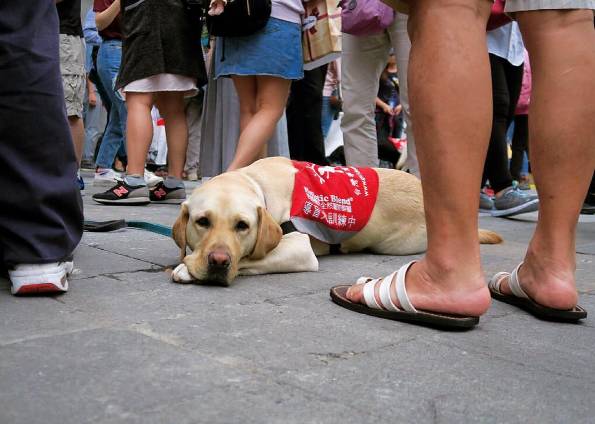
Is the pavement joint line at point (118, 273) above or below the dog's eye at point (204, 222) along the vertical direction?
below

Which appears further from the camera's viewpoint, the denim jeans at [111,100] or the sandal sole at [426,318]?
the denim jeans at [111,100]

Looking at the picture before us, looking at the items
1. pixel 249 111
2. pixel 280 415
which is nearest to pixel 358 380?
pixel 280 415

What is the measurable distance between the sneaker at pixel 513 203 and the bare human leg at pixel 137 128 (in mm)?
2647

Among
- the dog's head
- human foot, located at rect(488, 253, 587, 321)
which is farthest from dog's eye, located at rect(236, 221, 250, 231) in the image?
human foot, located at rect(488, 253, 587, 321)

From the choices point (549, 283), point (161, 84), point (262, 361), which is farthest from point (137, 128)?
point (262, 361)

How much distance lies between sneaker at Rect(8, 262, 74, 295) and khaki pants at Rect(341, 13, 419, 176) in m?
3.15

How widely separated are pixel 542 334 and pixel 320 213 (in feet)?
4.12

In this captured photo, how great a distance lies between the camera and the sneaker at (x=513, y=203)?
4.92 m

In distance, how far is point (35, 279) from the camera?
1934 millimetres

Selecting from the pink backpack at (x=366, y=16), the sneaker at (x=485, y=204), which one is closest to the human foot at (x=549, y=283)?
the pink backpack at (x=366, y=16)

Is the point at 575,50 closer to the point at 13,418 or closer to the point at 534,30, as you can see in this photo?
the point at 534,30

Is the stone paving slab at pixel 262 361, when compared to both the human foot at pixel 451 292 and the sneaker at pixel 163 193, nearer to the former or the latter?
the human foot at pixel 451 292

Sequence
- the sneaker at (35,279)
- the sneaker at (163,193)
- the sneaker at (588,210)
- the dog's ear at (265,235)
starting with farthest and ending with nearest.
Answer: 1. the sneaker at (588,210)
2. the sneaker at (163,193)
3. the dog's ear at (265,235)
4. the sneaker at (35,279)

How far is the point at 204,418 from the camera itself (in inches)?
44.9
